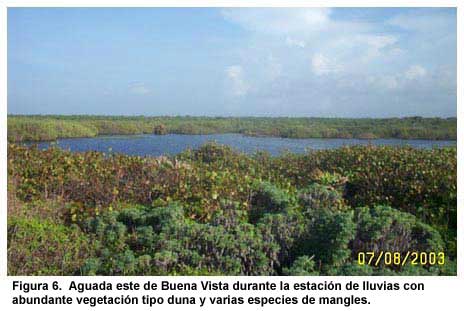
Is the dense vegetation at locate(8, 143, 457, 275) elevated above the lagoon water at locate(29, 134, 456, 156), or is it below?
below

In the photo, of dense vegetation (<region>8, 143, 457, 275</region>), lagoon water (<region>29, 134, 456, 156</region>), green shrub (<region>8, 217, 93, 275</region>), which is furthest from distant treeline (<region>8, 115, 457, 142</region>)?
green shrub (<region>8, 217, 93, 275</region>)

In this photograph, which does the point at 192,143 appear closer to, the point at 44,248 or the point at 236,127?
the point at 236,127

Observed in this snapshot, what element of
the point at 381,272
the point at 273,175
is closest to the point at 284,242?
the point at 381,272

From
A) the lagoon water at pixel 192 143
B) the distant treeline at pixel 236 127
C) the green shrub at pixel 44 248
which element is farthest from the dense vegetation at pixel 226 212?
the distant treeline at pixel 236 127

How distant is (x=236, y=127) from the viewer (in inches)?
429

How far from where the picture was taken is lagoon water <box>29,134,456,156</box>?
9565mm
